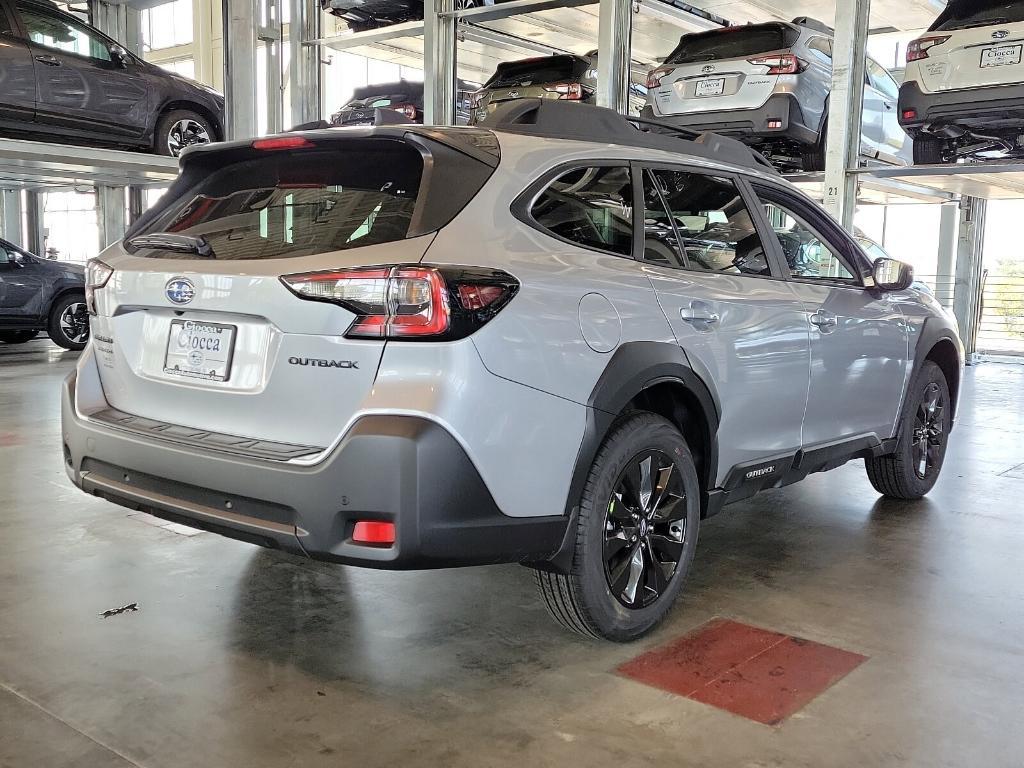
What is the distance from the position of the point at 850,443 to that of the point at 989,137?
4.81 m

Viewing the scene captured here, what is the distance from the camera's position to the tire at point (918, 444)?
15.7 ft

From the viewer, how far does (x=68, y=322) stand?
452 inches

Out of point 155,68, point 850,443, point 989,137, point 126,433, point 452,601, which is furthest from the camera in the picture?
point 155,68

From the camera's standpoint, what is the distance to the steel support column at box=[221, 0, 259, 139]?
973 cm

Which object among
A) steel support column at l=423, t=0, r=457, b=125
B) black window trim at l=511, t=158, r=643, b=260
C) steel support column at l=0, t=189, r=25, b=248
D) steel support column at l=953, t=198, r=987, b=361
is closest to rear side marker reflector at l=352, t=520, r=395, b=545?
black window trim at l=511, t=158, r=643, b=260

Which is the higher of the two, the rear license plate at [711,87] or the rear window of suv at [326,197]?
the rear license plate at [711,87]

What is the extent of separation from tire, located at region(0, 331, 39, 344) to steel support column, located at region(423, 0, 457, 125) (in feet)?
18.7

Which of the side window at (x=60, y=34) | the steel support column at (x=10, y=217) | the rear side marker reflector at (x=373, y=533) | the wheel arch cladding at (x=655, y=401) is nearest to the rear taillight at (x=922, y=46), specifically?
the wheel arch cladding at (x=655, y=401)

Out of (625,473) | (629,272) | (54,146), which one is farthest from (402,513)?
Answer: (54,146)

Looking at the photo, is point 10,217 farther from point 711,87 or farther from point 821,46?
point 821,46

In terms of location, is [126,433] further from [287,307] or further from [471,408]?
[471,408]

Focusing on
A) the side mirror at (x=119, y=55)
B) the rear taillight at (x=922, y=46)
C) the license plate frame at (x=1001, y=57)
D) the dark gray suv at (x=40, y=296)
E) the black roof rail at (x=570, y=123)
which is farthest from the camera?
Result: the dark gray suv at (x=40, y=296)

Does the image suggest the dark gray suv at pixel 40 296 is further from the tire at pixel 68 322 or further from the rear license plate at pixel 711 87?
the rear license plate at pixel 711 87

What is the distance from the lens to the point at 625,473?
9.78 feet
